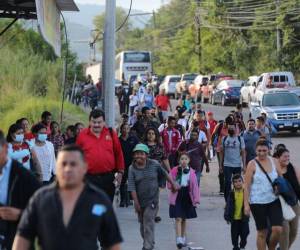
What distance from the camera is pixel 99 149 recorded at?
35.6 feet

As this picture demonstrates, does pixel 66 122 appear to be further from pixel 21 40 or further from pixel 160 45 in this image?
pixel 160 45

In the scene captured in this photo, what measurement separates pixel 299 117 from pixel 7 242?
84.5 ft

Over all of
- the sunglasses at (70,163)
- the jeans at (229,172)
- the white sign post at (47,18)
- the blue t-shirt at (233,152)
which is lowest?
the jeans at (229,172)

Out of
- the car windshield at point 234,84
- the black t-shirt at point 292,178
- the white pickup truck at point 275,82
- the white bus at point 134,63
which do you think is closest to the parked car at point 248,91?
the white pickup truck at point 275,82

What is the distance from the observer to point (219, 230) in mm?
14281

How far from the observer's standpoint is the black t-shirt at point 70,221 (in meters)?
5.78

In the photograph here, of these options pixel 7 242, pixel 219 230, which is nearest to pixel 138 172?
pixel 219 230

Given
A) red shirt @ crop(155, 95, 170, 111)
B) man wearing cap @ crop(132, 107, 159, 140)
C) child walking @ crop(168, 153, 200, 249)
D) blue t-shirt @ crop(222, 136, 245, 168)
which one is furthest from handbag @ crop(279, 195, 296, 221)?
red shirt @ crop(155, 95, 170, 111)

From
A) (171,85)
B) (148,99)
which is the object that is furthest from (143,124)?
(171,85)

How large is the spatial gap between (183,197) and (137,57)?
57.0 meters

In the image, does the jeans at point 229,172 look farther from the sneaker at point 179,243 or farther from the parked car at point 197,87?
the parked car at point 197,87

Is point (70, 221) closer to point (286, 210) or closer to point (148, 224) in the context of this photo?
point (286, 210)

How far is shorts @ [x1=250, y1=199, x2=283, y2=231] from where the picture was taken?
34.9ft

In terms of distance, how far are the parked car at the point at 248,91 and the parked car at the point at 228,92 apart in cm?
291
